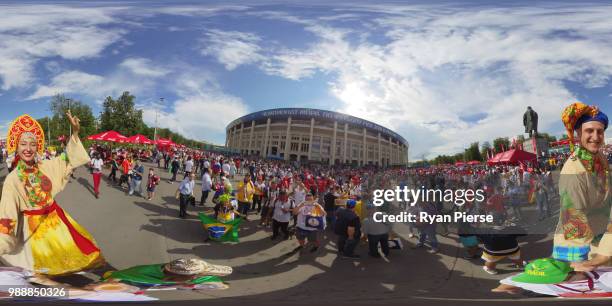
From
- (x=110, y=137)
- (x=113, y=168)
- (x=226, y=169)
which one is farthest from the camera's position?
(x=226, y=169)

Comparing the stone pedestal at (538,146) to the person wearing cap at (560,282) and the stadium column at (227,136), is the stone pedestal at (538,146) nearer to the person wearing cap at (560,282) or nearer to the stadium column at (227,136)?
the person wearing cap at (560,282)

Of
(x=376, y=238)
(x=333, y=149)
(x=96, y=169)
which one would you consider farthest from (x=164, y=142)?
(x=376, y=238)

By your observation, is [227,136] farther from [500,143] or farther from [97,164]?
[500,143]

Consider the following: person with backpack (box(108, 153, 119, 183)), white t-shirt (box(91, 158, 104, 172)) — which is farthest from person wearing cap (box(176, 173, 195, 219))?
white t-shirt (box(91, 158, 104, 172))

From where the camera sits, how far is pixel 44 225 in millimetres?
1815

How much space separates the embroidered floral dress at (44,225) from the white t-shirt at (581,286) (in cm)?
292

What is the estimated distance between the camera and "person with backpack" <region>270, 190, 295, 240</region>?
9.68 ft

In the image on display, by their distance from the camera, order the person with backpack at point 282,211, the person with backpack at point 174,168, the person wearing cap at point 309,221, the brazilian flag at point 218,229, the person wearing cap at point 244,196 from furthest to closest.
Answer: the person wearing cap at point 244,196, the person with backpack at point 282,211, the person wearing cap at point 309,221, the person with backpack at point 174,168, the brazilian flag at point 218,229

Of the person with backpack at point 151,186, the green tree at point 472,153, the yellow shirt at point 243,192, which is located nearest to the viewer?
the green tree at point 472,153

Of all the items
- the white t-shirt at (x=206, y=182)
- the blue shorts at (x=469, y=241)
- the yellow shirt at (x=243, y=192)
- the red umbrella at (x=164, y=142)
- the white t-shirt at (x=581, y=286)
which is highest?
the red umbrella at (x=164, y=142)

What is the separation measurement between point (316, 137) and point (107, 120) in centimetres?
129

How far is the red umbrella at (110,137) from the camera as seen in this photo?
5.48ft

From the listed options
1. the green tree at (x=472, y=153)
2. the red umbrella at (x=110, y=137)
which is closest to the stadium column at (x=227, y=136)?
the red umbrella at (x=110, y=137)

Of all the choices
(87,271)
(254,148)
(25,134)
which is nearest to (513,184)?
(254,148)
